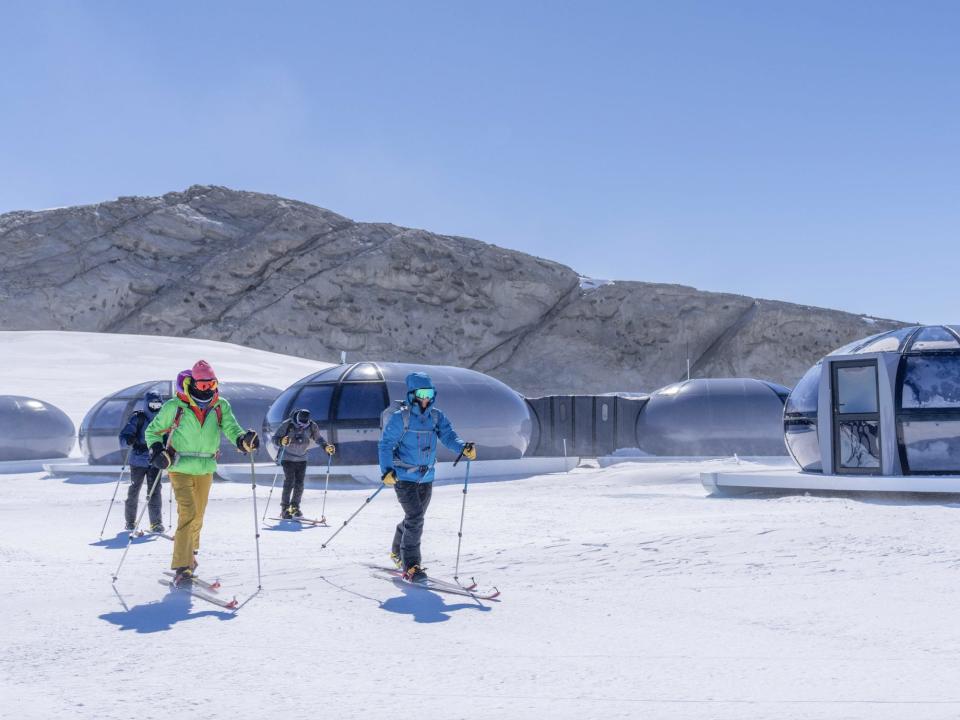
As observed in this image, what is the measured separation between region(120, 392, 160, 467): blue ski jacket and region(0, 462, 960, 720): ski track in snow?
1104 mm

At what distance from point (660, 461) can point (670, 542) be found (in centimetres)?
1545

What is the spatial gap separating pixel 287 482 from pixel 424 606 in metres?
7.10

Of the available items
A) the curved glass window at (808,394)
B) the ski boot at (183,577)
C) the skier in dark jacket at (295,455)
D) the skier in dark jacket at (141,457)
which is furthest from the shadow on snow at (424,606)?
the curved glass window at (808,394)

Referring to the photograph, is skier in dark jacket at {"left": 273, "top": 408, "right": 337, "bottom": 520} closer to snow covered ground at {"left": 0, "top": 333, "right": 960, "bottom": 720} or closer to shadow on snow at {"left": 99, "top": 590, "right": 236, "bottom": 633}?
snow covered ground at {"left": 0, "top": 333, "right": 960, "bottom": 720}

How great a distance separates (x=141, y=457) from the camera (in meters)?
12.2

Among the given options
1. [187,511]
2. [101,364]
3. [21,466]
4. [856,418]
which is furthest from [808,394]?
[101,364]

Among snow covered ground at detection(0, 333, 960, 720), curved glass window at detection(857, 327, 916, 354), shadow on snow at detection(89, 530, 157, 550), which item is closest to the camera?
snow covered ground at detection(0, 333, 960, 720)

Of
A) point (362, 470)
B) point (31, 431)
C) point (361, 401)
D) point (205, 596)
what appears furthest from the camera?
point (31, 431)

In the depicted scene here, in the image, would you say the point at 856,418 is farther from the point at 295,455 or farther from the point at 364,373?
the point at 364,373

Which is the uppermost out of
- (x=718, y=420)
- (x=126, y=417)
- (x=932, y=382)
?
(x=932, y=382)

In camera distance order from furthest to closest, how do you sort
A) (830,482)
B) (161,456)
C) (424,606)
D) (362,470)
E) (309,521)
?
(362,470)
(830,482)
(309,521)
(161,456)
(424,606)

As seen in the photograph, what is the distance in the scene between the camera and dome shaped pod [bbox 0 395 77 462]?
27.6 m

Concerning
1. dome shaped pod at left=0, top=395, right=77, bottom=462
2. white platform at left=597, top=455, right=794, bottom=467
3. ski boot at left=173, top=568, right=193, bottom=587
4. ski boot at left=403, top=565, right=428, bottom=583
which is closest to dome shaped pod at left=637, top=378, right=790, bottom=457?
white platform at left=597, top=455, right=794, bottom=467

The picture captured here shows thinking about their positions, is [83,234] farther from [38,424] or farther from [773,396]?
[773,396]
